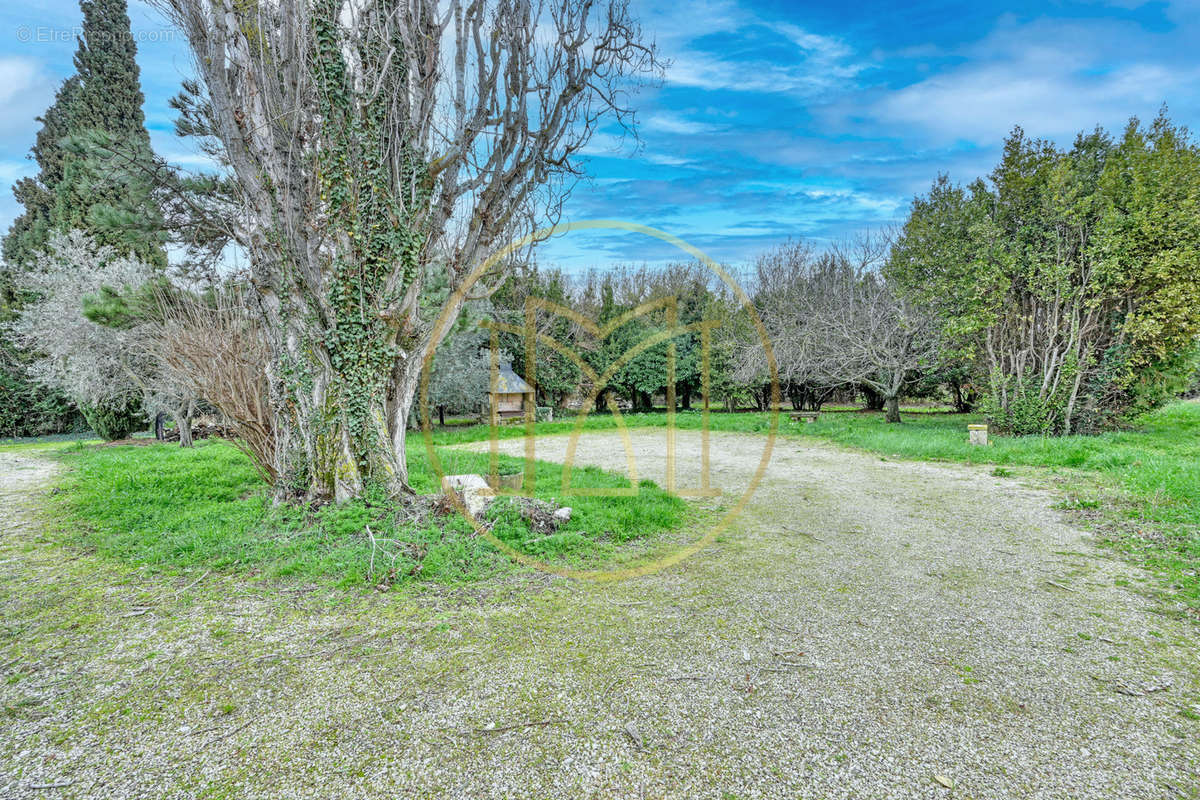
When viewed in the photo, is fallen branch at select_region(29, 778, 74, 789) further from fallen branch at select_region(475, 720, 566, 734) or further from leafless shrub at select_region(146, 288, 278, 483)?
leafless shrub at select_region(146, 288, 278, 483)

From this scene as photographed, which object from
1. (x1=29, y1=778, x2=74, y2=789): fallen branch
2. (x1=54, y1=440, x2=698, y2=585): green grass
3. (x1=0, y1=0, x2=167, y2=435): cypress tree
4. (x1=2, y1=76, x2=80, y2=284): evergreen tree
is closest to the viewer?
(x1=29, y1=778, x2=74, y2=789): fallen branch

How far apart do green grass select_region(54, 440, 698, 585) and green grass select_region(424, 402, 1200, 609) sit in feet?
13.0

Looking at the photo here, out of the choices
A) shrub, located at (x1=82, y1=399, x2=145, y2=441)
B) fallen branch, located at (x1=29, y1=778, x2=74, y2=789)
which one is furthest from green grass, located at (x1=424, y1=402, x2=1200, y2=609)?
shrub, located at (x1=82, y1=399, x2=145, y2=441)

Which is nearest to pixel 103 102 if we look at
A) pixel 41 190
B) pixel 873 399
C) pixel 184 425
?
pixel 41 190

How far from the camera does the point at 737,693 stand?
8.41ft

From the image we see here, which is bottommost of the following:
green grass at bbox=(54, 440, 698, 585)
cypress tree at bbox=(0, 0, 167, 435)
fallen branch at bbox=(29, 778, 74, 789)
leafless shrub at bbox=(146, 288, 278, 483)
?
fallen branch at bbox=(29, 778, 74, 789)

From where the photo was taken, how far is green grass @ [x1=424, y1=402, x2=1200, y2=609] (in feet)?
15.1

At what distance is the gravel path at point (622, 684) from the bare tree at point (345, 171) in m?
1.83

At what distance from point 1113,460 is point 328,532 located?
10.5 m

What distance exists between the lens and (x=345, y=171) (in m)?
5.06

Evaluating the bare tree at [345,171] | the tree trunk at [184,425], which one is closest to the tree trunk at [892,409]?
the bare tree at [345,171]

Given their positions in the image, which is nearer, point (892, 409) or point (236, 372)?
point (236, 372)

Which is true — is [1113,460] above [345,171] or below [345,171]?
below

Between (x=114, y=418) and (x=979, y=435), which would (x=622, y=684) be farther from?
(x=114, y=418)
